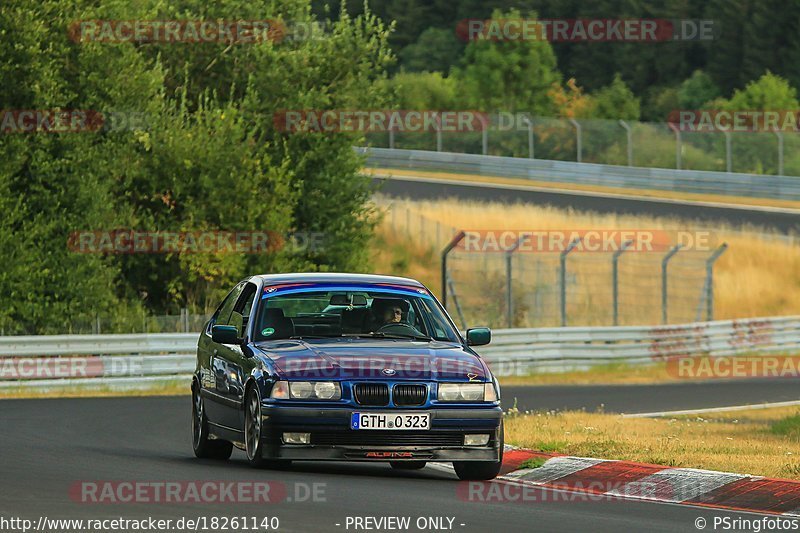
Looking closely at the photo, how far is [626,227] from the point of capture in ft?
161

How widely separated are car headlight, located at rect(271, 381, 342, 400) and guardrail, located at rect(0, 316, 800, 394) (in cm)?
1467

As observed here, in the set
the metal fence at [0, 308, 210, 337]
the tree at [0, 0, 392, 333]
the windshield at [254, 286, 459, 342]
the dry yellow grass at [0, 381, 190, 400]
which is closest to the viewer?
the windshield at [254, 286, 459, 342]

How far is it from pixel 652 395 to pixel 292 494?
53.5ft

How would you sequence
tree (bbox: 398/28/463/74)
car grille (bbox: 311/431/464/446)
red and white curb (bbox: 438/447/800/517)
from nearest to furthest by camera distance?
1. red and white curb (bbox: 438/447/800/517)
2. car grille (bbox: 311/431/464/446)
3. tree (bbox: 398/28/463/74)

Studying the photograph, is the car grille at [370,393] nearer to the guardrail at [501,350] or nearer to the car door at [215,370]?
the car door at [215,370]

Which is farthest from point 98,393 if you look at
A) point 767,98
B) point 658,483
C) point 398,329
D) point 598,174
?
point 767,98

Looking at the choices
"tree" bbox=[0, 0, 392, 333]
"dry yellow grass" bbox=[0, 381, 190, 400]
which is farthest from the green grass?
"tree" bbox=[0, 0, 392, 333]

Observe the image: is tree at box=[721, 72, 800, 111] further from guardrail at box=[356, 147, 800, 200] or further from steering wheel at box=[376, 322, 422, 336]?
steering wheel at box=[376, 322, 422, 336]

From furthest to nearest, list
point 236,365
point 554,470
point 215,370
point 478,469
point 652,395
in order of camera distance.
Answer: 1. point 652,395
2. point 215,370
3. point 554,470
4. point 236,365
5. point 478,469

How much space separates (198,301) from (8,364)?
309 inches

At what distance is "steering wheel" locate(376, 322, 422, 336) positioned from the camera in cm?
1345

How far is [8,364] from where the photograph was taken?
26203 millimetres

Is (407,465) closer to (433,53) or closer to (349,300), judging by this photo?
(349,300)

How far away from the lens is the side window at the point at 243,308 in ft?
45.5
